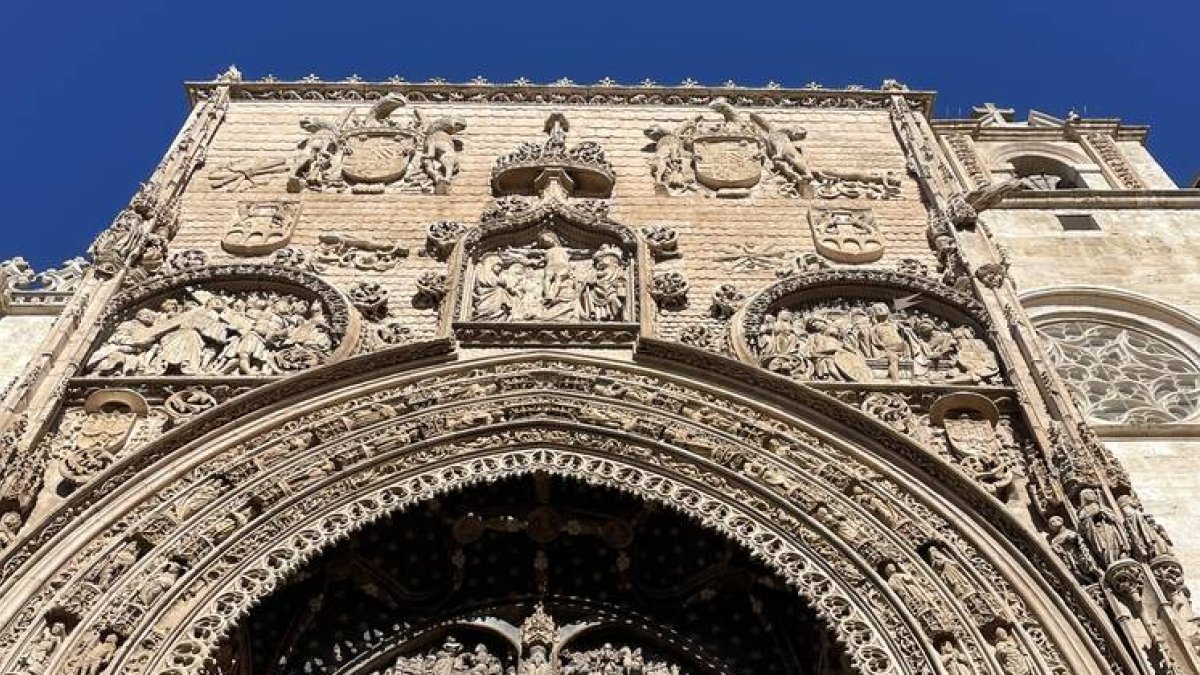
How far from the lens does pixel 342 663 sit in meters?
8.80

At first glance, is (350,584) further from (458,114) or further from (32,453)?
(458,114)

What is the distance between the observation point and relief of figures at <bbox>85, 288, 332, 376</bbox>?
32.4 feet

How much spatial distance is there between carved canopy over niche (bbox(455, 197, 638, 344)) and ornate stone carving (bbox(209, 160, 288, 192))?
234 cm

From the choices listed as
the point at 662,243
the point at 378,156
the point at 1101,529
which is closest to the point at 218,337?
the point at 378,156

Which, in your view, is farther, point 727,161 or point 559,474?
point 727,161

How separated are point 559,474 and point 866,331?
295cm

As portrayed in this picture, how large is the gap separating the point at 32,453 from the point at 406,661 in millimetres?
2810

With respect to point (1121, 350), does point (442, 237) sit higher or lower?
higher

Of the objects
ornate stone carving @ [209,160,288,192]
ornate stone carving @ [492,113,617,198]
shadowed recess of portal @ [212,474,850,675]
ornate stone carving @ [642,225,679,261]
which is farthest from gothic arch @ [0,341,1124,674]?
ornate stone carving @ [209,160,288,192]

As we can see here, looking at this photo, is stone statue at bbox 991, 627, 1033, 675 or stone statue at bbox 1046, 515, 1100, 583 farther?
stone statue at bbox 1046, 515, 1100, 583

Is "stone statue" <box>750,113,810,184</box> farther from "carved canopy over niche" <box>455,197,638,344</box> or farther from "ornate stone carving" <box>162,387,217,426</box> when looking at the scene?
"ornate stone carving" <box>162,387,217,426</box>

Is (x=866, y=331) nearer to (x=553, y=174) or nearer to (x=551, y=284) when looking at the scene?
(x=551, y=284)

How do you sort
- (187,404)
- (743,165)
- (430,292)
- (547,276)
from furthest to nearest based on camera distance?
(743,165) < (547,276) < (430,292) < (187,404)

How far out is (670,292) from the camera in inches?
422
